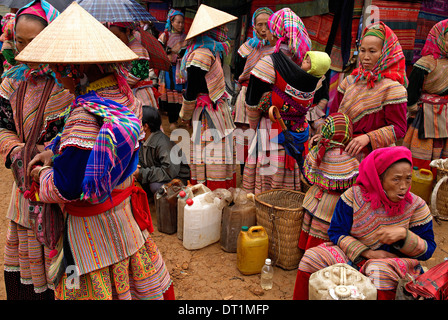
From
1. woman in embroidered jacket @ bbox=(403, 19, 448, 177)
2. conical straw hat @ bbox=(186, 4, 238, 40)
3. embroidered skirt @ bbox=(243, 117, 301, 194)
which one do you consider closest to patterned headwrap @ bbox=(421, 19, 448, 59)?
woman in embroidered jacket @ bbox=(403, 19, 448, 177)

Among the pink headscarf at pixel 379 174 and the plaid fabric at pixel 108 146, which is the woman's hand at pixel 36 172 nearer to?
the plaid fabric at pixel 108 146

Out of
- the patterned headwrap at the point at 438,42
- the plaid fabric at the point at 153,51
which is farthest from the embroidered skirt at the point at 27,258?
the patterned headwrap at the point at 438,42

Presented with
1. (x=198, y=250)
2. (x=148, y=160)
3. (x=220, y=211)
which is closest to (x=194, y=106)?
Result: (x=148, y=160)

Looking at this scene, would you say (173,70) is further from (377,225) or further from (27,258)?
(377,225)

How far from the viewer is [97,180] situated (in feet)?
5.58

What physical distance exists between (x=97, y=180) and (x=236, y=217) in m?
2.27

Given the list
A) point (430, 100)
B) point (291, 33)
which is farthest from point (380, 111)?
point (430, 100)

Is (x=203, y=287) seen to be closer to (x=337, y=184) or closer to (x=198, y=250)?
(x=198, y=250)

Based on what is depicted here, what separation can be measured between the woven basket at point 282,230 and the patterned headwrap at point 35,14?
2253 millimetres

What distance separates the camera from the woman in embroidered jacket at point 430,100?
4.70m

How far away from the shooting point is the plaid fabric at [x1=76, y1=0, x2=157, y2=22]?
4.12 meters

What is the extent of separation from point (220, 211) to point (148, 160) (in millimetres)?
1295
